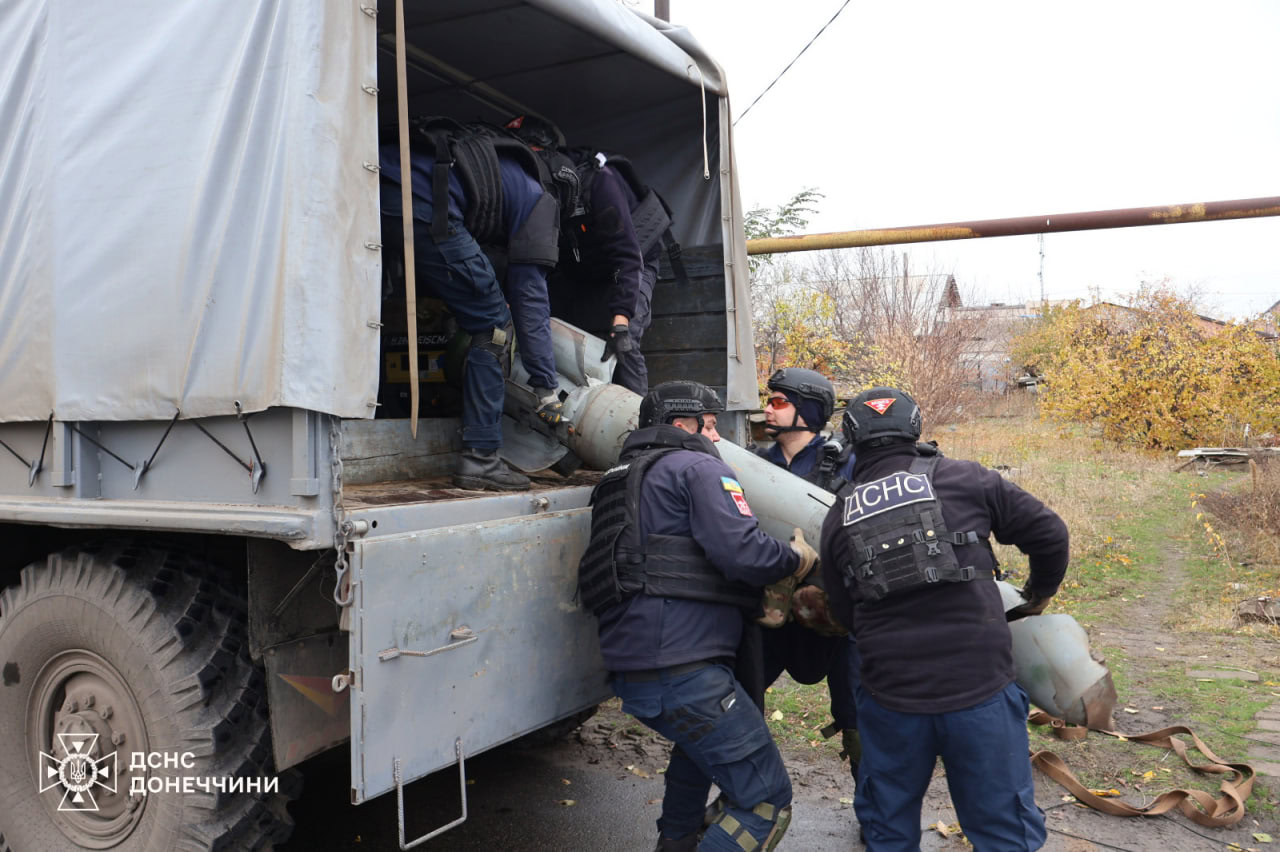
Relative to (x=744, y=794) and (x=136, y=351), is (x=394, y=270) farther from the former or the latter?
(x=744, y=794)

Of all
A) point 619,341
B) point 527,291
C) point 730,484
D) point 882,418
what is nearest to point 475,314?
point 527,291

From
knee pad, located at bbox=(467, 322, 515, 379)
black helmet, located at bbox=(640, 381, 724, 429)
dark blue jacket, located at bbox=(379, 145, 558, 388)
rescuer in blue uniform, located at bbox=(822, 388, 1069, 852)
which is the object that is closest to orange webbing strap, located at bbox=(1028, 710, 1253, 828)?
rescuer in blue uniform, located at bbox=(822, 388, 1069, 852)

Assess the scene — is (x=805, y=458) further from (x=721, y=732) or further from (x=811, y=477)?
(x=721, y=732)

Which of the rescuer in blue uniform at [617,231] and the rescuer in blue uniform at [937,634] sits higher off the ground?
the rescuer in blue uniform at [617,231]

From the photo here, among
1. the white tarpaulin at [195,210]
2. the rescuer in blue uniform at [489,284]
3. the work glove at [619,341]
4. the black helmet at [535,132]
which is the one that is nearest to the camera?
the white tarpaulin at [195,210]

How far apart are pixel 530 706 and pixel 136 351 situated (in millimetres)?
1593

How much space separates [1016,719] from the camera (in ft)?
9.11

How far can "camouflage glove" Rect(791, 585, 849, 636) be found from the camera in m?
3.33

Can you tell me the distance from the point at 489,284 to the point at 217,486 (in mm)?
1289

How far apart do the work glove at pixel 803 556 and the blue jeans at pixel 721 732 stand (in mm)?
396

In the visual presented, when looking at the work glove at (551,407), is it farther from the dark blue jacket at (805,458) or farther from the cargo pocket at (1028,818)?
the cargo pocket at (1028,818)

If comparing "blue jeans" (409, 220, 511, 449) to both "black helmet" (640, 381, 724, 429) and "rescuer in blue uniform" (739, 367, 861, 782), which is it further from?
"rescuer in blue uniform" (739, 367, 861, 782)

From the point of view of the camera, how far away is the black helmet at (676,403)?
3354mm

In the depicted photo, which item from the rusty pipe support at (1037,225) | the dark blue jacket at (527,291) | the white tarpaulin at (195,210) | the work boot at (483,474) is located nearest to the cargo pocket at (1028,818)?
the work boot at (483,474)
